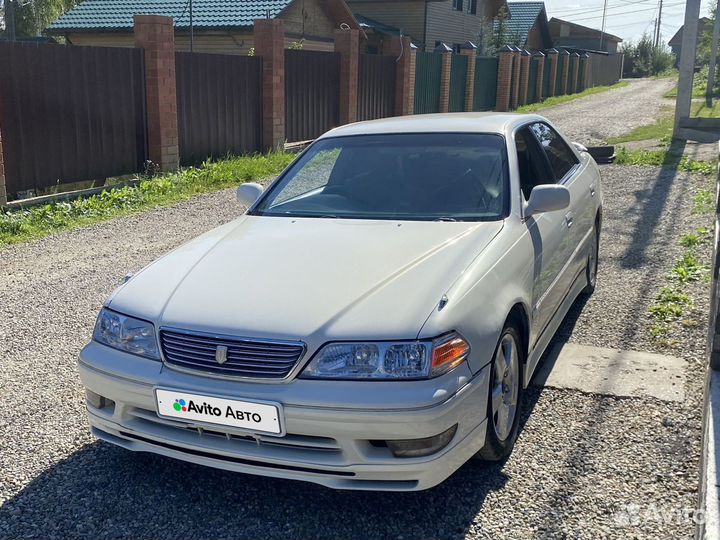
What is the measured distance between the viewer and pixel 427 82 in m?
22.9

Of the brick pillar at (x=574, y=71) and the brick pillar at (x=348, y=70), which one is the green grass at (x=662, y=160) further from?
the brick pillar at (x=574, y=71)

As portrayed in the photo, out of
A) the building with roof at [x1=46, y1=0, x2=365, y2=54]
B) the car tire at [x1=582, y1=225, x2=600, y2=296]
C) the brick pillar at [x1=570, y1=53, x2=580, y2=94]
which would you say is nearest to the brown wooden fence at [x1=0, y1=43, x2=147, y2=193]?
the car tire at [x1=582, y1=225, x2=600, y2=296]

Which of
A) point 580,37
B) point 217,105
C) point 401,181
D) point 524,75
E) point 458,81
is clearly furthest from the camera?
point 580,37

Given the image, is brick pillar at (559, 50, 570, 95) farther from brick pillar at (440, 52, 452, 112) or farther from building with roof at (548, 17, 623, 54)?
building with roof at (548, 17, 623, 54)

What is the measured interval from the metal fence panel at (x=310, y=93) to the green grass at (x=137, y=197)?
1897 mm

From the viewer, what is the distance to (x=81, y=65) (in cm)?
1055

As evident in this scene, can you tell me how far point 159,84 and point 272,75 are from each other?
3.24 meters

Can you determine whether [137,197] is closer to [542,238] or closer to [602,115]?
[542,238]

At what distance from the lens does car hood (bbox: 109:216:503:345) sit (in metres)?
3.01

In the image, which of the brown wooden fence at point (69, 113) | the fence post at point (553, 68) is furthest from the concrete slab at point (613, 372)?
the fence post at point (553, 68)

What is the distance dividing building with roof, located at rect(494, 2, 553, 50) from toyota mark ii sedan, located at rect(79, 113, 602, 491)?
43742 millimetres

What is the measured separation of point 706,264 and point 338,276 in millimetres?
4743

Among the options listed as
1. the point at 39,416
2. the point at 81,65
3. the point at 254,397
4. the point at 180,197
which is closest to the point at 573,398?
the point at 254,397

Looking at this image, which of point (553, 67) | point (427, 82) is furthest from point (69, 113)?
point (553, 67)
